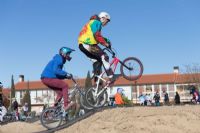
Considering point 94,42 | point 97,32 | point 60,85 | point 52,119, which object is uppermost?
point 97,32

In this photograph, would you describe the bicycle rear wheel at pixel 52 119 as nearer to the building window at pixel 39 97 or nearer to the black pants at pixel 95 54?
the black pants at pixel 95 54

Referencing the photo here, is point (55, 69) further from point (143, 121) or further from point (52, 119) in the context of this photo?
point (143, 121)

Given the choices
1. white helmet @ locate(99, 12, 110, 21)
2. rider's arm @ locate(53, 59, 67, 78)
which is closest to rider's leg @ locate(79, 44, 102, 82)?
rider's arm @ locate(53, 59, 67, 78)

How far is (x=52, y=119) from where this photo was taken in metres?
A: 11.4

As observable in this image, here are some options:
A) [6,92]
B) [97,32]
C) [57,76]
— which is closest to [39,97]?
[6,92]

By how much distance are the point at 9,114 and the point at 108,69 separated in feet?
62.0

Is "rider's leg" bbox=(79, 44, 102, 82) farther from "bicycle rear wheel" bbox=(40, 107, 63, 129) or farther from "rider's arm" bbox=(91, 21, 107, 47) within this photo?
"bicycle rear wheel" bbox=(40, 107, 63, 129)

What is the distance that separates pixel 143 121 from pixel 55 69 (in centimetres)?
307

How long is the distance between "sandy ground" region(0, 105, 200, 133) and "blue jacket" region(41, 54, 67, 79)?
1.52 meters

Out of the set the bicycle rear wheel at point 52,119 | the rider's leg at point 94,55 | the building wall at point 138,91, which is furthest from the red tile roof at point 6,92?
the rider's leg at point 94,55

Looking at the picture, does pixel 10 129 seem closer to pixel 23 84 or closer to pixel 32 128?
pixel 32 128

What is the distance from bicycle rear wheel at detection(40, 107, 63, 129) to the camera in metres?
11.4

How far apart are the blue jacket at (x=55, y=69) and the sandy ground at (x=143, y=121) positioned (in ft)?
5.00

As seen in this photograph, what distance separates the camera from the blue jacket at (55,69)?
1128 centimetres
